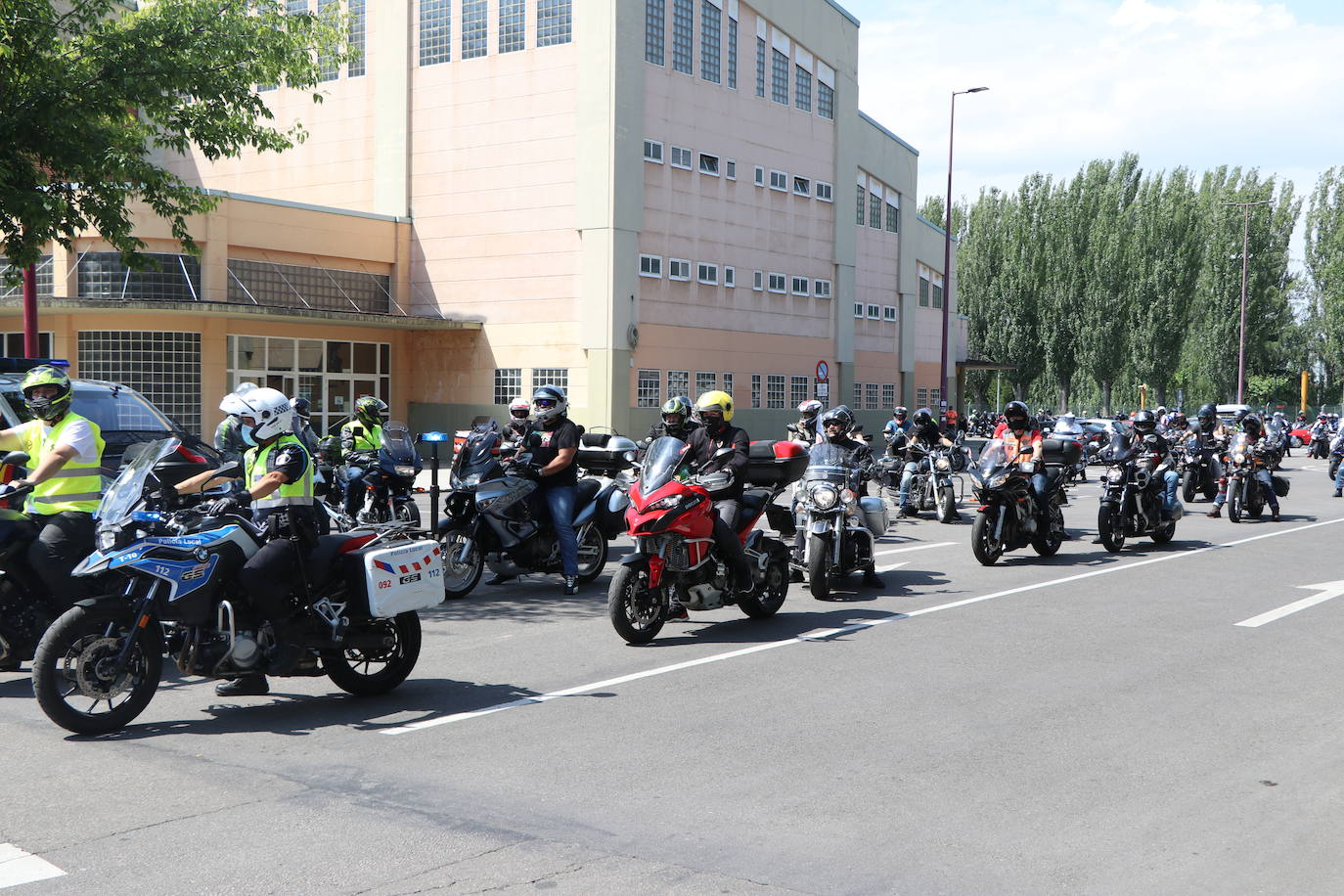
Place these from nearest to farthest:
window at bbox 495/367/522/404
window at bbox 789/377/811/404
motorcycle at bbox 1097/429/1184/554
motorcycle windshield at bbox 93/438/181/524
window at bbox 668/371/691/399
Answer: motorcycle windshield at bbox 93/438/181/524 → motorcycle at bbox 1097/429/1184/554 → window at bbox 495/367/522/404 → window at bbox 668/371/691/399 → window at bbox 789/377/811/404

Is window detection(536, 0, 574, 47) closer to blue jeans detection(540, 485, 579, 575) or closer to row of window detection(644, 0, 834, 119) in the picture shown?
row of window detection(644, 0, 834, 119)

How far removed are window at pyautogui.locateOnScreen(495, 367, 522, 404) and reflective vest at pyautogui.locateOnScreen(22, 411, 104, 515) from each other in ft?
89.2

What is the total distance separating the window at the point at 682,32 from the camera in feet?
118

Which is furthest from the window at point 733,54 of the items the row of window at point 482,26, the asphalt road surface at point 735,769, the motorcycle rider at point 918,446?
the asphalt road surface at point 735,769

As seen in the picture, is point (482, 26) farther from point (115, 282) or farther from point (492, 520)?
point (492, 520)

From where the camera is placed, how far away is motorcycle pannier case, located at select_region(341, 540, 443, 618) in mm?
7094

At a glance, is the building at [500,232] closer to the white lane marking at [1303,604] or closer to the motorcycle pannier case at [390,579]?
the white lane marking at [1303,604]

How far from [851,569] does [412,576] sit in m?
5.55

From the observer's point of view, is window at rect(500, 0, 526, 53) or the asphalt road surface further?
window at rect(500, 0, 526, 53)

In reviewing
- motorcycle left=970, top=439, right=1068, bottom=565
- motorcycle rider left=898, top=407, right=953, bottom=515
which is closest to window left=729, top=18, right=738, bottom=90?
motorcycle rider left=898, top=407, right=953, bottom=515

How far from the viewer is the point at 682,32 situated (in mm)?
36188

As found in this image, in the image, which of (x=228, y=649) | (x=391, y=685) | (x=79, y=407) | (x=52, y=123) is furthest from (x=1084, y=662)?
(x=52, y=123)

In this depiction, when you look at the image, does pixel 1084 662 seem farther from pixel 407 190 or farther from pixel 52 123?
pixel 407 190

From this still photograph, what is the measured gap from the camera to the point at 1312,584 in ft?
40.9
